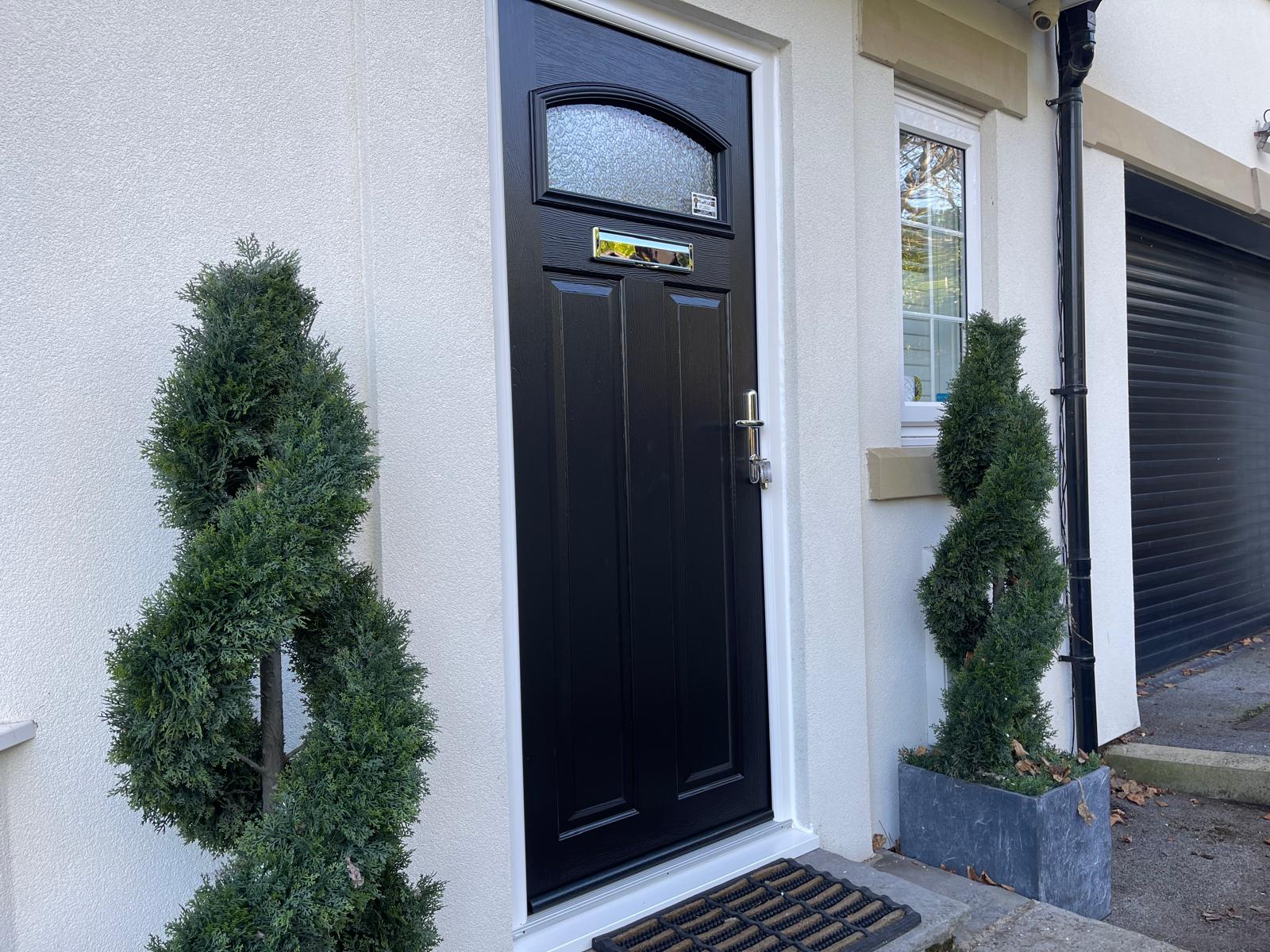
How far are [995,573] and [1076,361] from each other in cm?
175

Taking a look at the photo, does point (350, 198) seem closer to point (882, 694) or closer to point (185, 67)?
point (185, 67)

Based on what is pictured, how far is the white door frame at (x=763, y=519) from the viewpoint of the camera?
2797mm

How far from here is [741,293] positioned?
139 inches

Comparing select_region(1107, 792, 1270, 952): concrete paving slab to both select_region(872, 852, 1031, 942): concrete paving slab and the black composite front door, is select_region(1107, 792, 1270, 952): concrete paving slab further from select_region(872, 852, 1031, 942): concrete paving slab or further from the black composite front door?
the black composite front door

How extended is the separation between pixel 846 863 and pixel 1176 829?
2039 millimetres

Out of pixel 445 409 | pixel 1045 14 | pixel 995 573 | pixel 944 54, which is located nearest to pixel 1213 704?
pixel 995 573

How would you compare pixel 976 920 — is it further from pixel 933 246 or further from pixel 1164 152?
pixel 1164 152

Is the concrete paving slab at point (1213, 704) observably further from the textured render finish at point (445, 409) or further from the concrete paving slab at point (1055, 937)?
the textured render finish at point (445, 409)

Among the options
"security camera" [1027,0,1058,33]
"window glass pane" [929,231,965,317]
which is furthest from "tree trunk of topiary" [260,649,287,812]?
"security camera" [1027,0,1058,33]

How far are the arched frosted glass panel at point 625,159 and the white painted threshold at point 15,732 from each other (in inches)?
81.3

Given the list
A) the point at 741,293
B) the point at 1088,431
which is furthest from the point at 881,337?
the point at 1088,431

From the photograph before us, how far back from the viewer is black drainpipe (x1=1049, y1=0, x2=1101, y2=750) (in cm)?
473

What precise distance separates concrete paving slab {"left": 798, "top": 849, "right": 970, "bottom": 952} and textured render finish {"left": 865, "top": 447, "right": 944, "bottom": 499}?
144cm

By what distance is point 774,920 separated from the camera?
2916mm
